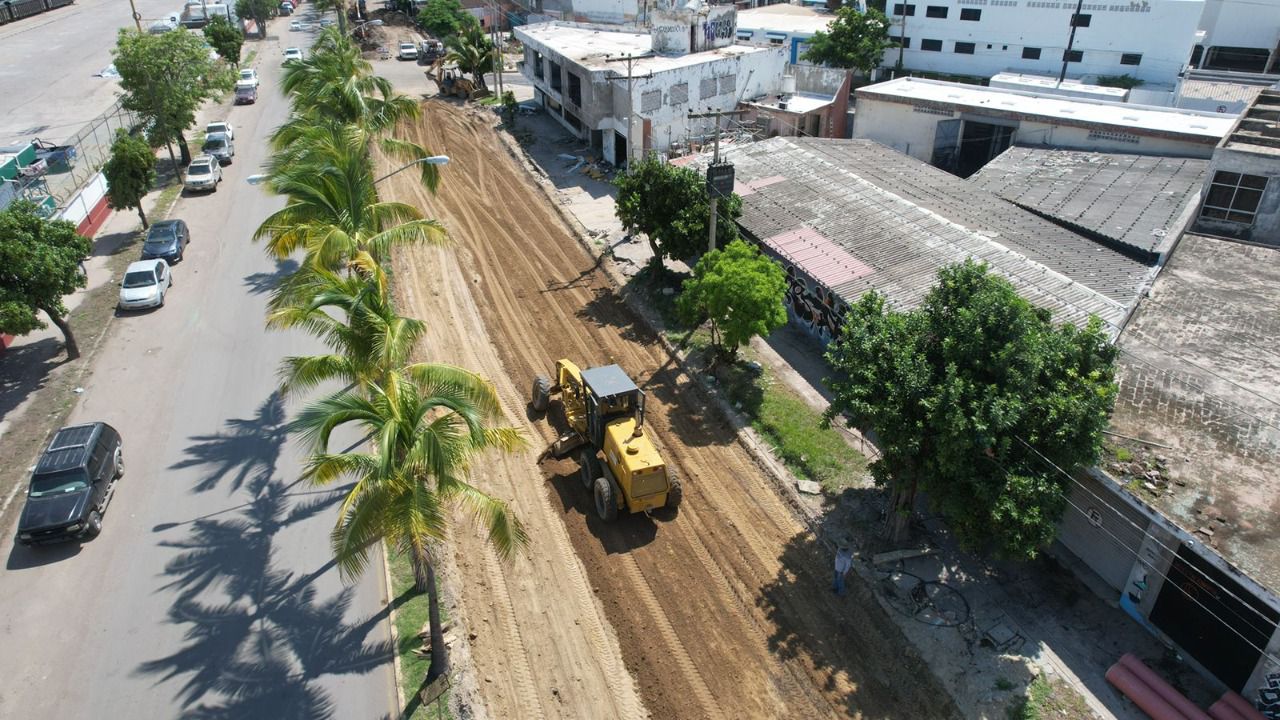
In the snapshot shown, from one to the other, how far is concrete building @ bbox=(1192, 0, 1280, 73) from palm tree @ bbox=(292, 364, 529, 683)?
2395 inches

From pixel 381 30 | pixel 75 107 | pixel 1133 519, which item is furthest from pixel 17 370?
pixel 381 30

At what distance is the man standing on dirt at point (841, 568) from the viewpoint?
1798 cm

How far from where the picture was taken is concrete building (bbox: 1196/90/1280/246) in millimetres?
29703

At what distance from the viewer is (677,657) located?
1692 cm

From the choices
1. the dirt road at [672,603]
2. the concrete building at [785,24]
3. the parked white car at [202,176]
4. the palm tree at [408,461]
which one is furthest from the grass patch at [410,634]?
the concrete building at [785,24]

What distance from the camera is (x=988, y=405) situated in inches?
639

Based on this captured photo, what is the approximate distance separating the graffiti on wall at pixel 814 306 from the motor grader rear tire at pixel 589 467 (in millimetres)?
10200

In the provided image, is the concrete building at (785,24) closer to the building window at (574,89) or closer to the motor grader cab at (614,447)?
the building window at (574,89)

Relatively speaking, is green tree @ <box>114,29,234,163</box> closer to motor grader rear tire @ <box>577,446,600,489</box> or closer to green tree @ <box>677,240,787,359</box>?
green tree @ <box>677,240,787,359</box>

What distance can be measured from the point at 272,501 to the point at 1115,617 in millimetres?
21388

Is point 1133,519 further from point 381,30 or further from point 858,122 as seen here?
point 381,30

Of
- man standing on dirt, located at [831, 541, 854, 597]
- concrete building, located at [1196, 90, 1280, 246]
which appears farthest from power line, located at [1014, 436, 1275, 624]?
concrete building, located at [1196, 90, 1280, 246]

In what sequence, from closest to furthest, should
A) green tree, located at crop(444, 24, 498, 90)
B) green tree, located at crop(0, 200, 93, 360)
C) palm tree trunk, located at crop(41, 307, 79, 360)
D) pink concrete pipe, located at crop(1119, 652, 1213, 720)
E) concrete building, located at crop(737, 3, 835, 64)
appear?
pink concrete pipe, located at crop(1119, 652, 1213, 720)
green tree, located at crop(0, 200, 93, 360)
palm tree trunk, located at crop(41, 307, 79, 360)
green tree, located at crop(444, 24, 498, 90)
concrete building, located at crop(737, 3, 835, 64)

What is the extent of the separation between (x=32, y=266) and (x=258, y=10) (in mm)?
69364
